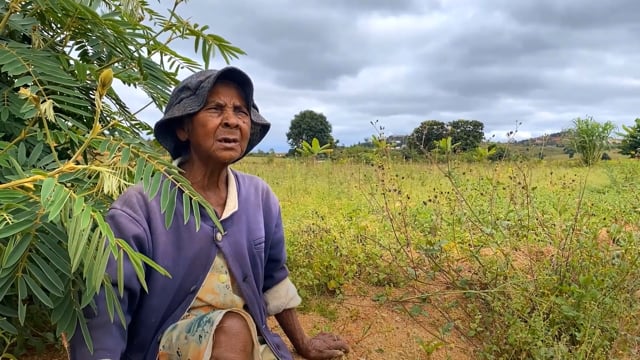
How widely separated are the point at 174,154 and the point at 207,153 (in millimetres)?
198

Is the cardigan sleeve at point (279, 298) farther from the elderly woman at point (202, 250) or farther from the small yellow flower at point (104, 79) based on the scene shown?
the small yellow flower at point (104, 79)

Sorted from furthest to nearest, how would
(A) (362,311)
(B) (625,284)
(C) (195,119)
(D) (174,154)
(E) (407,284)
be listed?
(E) (407,284), (A) (362,311), (B) (625,284), (D) (174,154), (C) (195,119)

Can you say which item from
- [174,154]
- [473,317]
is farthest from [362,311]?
[174,154]

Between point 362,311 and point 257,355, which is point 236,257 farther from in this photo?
point 362,311

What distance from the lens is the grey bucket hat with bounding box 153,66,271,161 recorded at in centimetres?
158

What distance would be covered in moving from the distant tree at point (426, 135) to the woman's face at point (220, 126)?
127 cm

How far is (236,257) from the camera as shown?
166cm

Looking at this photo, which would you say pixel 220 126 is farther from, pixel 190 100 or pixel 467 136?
pixel 467 136

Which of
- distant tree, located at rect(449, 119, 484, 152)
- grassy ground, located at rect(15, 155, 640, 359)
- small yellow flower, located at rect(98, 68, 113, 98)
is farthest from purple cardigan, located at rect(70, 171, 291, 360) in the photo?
distant tree, located at rect(449, 119, 484, 152)

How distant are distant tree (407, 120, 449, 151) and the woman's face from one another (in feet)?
4.18

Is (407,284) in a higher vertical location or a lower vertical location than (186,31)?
lower

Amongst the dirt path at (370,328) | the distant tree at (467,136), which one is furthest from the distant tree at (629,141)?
the dirt path at (370,328)

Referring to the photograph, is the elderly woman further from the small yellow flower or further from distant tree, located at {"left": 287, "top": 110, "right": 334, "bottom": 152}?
distant tree, located at {"left": 287, "top": 110, "right": 334, "bottom": 152}

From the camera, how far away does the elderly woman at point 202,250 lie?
147 centimetres
